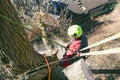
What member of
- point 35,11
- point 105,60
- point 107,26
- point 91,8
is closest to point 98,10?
point 91,8

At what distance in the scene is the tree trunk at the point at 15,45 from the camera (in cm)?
371

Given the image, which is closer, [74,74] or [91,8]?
[74,74]

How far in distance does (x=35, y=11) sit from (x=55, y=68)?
6022mm

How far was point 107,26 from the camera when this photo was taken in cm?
1288

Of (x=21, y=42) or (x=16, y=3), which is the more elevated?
(x=16, y=3)

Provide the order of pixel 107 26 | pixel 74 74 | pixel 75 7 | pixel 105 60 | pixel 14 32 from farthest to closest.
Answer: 1. pixel 75 7
2. pixel 107 26
3. pixel 105 60
4. pixel 74 74
5. pixel 14 32

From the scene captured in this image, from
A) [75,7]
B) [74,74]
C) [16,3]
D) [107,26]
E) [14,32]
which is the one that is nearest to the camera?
[14,32]

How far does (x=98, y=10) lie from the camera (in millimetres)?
14516

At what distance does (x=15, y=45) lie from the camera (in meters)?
3.89

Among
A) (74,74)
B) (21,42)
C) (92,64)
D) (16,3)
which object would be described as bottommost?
(92,64)

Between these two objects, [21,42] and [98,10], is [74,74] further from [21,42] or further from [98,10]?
[98,10]

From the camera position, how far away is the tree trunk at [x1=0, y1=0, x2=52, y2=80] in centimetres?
371

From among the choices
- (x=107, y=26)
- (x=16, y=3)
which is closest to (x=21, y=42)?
(x=16, y=3)

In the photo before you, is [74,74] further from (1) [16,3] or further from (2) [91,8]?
(2) [91,8]
